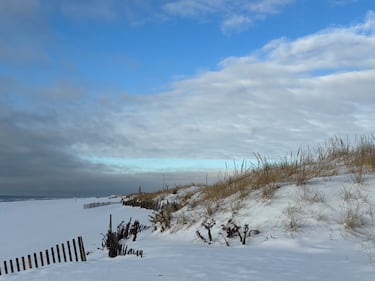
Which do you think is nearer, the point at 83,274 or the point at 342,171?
the point at 83,274

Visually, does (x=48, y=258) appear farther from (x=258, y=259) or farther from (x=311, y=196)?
(x=311, y=196)

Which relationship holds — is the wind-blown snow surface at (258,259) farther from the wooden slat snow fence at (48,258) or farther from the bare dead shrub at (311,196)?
the wooden slat snow fence at (48,258)

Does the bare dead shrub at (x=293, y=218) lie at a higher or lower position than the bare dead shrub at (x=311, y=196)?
lower

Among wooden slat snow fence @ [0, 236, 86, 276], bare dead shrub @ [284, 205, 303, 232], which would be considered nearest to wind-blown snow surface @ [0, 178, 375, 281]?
bare dead shrub @ [284, 205, 303, 232]

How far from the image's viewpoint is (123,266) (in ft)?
22.5

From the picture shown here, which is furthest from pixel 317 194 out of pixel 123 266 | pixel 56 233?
pixel 56 233

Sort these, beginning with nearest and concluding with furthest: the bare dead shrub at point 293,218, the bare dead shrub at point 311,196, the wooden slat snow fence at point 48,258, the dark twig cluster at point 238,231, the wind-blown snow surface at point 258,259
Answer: the wind-blown snow surface at point 258,259, the bare dead shrub at point 293,218, the dark twig cluster at point 238,231, the wooden slat snow fence at point 48,258, the bare dead shrub at point 311,196

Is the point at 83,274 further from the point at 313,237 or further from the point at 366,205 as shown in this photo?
the point at 366,205

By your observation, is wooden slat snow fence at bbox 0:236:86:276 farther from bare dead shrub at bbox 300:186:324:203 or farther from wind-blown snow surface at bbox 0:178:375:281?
bare dead shrub at bbox 300:186:324:203

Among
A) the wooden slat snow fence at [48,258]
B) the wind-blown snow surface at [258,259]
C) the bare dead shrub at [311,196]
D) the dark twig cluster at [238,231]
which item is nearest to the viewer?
the wind-blown snow surface at [258,259]

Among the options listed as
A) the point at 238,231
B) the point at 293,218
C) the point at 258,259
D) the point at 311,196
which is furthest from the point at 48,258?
the point at 311,196

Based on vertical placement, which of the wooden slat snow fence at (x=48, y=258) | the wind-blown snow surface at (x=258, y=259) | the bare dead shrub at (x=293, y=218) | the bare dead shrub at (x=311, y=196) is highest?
the bare dead shrub at (x=311, y=196)

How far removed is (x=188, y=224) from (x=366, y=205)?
4126 mm

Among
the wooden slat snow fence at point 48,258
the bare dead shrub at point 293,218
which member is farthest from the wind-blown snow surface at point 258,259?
the wooden slat snow fence at point 48,258
